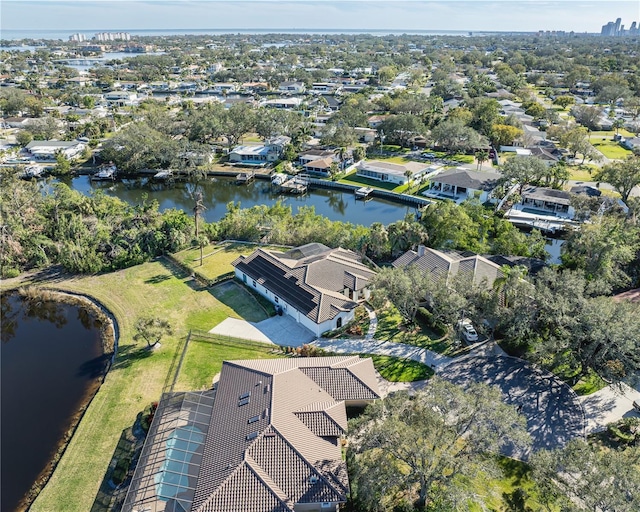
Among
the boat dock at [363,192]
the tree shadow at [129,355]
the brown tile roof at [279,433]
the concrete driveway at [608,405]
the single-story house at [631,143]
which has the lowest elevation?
the tree shadow at [129,355]

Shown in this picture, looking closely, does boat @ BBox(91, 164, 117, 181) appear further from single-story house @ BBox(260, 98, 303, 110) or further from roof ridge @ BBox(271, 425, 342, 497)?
roof ridge @ BBox(271, 425, 342, 497)

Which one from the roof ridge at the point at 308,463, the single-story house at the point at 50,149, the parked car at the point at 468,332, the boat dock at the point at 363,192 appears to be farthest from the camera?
the single-story house at the point at 50,149

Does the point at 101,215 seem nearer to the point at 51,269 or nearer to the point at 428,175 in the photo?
the point at 51,269

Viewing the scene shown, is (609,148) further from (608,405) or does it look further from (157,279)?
(157,279)

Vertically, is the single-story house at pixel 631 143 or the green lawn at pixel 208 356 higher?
the single-story house at pixel 631 143

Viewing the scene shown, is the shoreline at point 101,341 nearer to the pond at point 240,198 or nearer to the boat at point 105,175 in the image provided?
the pond at point 240,198

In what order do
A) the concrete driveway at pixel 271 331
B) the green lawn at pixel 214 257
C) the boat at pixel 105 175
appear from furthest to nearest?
the boat at pixel 105 175
the green lawn at pixel 214 257
the concrete driveway at pixel 271 331

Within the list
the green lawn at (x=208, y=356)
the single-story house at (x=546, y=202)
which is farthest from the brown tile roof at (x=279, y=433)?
the single-story house at (x=546, y=202)

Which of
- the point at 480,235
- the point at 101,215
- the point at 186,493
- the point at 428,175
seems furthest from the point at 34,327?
the point at 428,175
